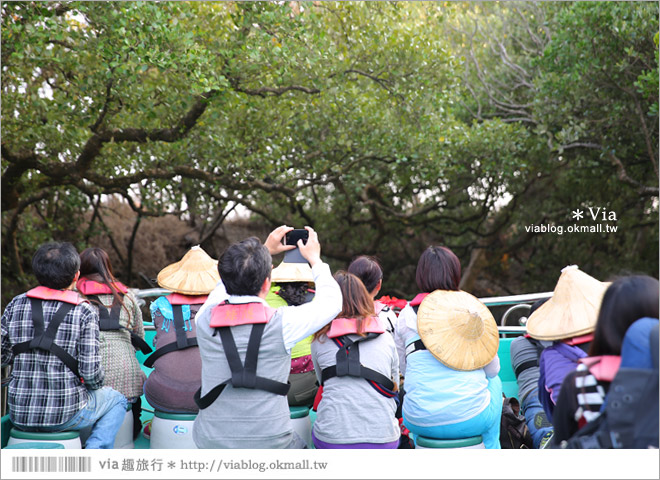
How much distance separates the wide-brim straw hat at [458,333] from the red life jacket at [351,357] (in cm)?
23

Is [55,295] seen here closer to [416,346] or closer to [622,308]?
[416,346]

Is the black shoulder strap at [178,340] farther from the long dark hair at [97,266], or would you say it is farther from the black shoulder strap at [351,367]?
the black shoulder strap at [351,367]

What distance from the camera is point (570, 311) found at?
2.46m

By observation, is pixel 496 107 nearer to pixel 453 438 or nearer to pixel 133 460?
pixel 453 438

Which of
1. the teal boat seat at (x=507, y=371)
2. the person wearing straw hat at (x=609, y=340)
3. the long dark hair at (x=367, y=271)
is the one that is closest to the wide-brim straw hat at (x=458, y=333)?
the long dark hair at (x=367, y=271)

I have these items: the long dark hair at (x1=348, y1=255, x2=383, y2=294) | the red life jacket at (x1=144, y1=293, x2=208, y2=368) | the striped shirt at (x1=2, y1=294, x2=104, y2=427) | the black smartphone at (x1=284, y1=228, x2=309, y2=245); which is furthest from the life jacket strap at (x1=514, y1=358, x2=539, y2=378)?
the striped shirt at (x1=2, y1=294, x2=104, y2=427)

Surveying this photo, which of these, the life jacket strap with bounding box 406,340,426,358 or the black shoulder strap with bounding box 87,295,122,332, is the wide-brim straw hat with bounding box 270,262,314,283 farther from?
the black shoulder strap with bounding box 87,295,122,332

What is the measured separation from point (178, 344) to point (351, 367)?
918mm

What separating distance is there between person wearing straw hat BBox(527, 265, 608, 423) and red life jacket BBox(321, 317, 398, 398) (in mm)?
646

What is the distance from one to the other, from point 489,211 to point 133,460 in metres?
10.2

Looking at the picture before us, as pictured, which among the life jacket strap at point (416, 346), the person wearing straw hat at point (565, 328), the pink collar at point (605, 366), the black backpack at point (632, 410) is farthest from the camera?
the life jacket strap at point (416, 346)

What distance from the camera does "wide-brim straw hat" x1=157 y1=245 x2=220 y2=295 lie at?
300cm

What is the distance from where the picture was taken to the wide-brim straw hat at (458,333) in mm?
2689

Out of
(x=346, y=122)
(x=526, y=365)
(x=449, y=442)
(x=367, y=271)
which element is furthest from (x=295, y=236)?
(x=346, y=122)
